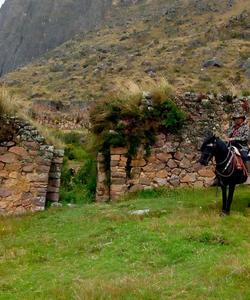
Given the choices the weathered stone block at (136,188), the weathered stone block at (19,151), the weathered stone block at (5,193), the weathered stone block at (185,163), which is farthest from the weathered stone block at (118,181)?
the weathered stone block at (5,193)

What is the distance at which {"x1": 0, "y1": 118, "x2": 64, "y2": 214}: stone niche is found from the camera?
14.5m

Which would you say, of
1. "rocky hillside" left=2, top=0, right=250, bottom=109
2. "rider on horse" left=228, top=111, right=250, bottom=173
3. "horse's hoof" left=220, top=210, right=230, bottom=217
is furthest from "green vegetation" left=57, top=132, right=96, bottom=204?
"rocky hillside" left=2, top=0, right=250, bottom=109

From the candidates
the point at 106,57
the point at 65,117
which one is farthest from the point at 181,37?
the point at 65,117

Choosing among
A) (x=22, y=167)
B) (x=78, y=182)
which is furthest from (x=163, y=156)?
(x=22, y=167)

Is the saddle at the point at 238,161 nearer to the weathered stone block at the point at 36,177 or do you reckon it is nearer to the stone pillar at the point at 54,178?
the weathered stone block at the point at 36,177

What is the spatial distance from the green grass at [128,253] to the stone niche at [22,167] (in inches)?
32.7

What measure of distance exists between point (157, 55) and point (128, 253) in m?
51.8

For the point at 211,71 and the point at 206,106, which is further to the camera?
the point at 211,71

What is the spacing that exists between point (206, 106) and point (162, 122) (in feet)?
4.86

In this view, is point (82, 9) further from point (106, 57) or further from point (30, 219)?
point (30, 219)

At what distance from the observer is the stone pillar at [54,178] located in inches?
606

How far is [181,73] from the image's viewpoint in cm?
4994

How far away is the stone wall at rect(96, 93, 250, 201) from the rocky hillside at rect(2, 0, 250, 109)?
23.9 m

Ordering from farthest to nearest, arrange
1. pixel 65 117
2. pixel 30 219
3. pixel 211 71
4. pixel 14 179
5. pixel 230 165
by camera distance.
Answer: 1. pixel 211 71
2. pixel 65 117
3. pixel 14 179
4. pixel 30 219
5. pixel 230 165
